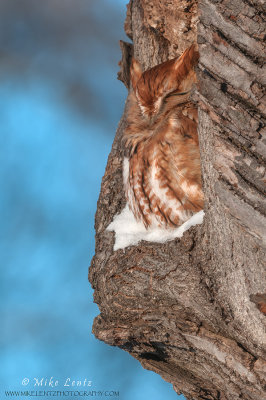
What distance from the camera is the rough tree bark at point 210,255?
1.12 m

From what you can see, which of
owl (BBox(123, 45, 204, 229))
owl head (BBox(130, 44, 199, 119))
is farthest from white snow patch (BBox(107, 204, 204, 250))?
owl head (BBox(130, 44, 199, 119))

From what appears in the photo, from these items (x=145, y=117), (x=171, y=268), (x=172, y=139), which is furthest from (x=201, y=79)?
(x=145, y=117)

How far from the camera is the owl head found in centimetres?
166

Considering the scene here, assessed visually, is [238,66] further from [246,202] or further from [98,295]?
[98,295]

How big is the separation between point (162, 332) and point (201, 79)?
85cm

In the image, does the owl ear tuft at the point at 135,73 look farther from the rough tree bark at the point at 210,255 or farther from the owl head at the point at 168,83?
the rough tree bark at the point at 210,255

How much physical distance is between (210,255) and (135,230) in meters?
0.47

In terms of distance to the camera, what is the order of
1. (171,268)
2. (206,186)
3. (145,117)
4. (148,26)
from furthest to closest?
(148,26), (145,117), (171,268), (206,186)

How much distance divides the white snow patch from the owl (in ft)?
0.09

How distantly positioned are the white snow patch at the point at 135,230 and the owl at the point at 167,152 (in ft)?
0.09

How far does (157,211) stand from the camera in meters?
1.71

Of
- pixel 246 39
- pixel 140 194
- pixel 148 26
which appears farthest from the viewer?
pixel 148 26

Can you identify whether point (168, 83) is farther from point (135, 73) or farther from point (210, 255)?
point (210, 255)

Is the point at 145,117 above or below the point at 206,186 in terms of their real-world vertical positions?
above
